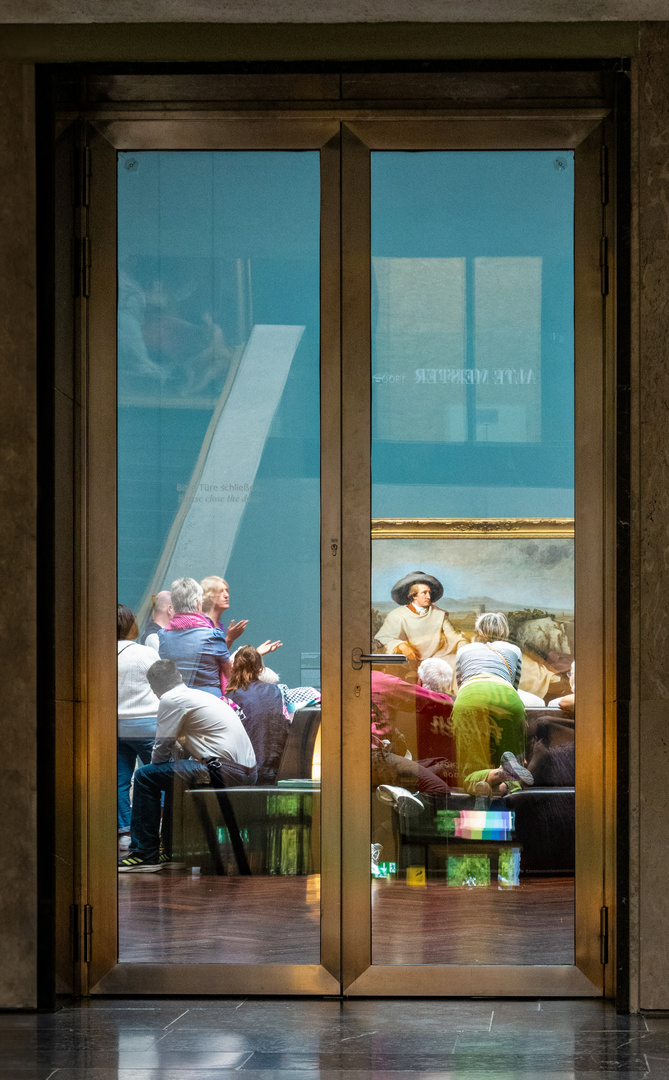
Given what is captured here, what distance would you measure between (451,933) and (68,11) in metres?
3.26

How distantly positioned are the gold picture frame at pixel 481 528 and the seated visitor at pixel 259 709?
0.67 meters

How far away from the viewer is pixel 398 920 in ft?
12.8

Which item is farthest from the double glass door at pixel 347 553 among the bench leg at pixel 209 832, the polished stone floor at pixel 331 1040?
the polished stone floor at pixel 331 1040

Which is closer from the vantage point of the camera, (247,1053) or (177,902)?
(247,1053)

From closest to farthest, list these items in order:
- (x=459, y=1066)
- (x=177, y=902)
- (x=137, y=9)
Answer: (x=459, y=1066), (x=137, y=9), (x=177, y=902)

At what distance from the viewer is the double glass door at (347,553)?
3.93 meters

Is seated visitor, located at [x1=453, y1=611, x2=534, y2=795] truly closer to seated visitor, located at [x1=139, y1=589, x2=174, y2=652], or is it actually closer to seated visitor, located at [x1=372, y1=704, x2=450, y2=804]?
seated visitor, located at [x1=372, y1=704, x2=450, y2=804]

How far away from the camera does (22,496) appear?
388cm

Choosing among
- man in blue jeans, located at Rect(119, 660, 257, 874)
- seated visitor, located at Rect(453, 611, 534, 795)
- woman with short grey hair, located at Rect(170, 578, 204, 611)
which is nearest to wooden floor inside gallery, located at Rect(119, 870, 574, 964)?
man in blue jeans, located at Rect(119, 660, 257, 874)

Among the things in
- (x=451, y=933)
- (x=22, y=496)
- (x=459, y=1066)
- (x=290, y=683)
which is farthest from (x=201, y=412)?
(x=459, y=1066)

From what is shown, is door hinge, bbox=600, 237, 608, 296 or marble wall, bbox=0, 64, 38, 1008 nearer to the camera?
marble wall, bbox=0, 64, 38, 1008

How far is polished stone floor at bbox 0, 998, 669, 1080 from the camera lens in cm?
318

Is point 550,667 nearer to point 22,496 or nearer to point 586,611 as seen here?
point 586,611

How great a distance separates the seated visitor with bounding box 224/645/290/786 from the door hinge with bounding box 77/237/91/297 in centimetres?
138
